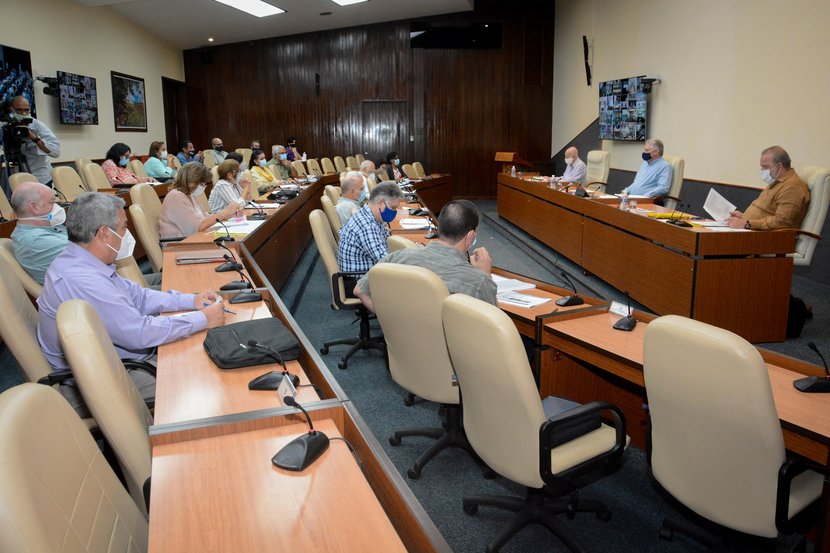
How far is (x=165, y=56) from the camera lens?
12578 mm

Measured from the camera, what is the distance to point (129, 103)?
10.7m

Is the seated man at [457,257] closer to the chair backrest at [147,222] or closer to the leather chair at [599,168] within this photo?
the chair backrest at [147,222]

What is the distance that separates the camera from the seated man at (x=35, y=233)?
3559mm

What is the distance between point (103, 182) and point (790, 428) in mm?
7671

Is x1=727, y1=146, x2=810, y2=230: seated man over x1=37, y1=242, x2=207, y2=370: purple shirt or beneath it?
over

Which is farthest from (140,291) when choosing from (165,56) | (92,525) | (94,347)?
(165,56)

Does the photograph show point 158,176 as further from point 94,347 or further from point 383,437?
point 94,347

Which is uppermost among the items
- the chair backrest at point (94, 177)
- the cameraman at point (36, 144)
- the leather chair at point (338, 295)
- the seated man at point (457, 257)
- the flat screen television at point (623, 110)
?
the flat screen television at point (623, 110)

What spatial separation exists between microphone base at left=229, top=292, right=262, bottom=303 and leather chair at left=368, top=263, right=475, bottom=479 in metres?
0.52

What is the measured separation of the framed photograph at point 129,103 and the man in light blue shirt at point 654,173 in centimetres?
813

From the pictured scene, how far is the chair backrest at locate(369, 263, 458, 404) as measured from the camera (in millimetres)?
2443

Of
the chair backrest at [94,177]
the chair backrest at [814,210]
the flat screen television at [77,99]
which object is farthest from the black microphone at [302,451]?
the flat screen television at [77,99]

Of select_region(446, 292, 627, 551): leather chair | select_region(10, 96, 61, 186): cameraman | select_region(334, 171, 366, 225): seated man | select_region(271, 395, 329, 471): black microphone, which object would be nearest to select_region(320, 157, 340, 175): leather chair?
select_region(10, 96, 61, 186): cameraman

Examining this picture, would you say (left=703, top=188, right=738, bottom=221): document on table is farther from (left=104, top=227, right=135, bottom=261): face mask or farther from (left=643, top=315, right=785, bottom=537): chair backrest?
(left=104, top=227, right=135, bottom=261): face mask
